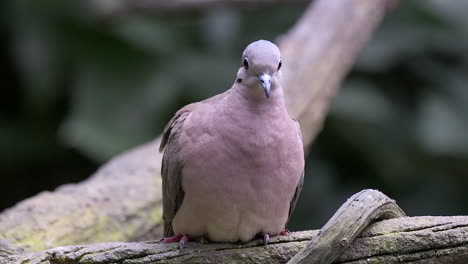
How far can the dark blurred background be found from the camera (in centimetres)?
612

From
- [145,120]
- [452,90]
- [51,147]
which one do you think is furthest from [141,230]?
[452,90]

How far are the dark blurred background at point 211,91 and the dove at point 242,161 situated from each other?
9.69 ft

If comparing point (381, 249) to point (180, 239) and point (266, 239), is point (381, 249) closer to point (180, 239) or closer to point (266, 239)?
point (266, 239)

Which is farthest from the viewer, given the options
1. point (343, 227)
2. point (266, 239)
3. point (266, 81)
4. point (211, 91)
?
point (211, 91)

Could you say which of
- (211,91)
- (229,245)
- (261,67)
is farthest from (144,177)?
(211,91)

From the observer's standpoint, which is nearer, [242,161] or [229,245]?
[242,161]

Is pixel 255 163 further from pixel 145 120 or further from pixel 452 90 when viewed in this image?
pixel 452 90

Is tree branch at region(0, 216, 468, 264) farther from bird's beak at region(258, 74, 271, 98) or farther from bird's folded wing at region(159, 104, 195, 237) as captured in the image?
bird's beak at region(258, 74, 271, 98)

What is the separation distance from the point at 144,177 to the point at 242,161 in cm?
142

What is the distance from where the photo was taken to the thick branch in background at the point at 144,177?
3535 mm

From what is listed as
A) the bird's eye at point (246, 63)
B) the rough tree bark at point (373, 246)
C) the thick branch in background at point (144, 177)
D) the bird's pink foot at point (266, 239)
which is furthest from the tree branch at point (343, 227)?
the thick branch in background at point (144, 177)

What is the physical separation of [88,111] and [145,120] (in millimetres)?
478

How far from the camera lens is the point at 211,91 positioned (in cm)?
616

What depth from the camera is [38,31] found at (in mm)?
6551
